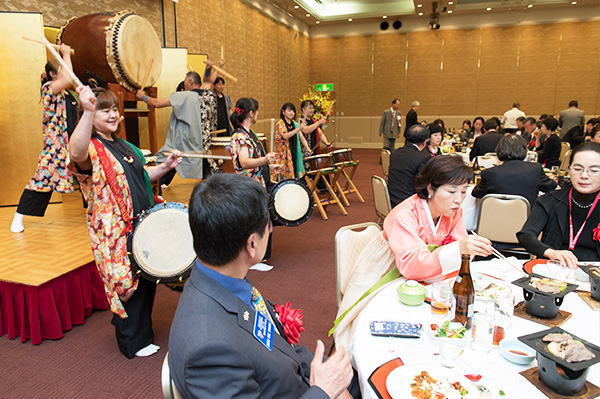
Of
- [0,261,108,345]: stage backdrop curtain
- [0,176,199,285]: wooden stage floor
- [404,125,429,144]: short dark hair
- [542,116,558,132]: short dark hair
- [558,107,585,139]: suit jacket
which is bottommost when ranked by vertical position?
[0,261,108,345]: stage backdrop curtain

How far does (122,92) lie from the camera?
416 centimetres

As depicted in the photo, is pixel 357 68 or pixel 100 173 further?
pixel 357 68

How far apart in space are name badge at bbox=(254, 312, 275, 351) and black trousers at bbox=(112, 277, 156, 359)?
160 centimetres

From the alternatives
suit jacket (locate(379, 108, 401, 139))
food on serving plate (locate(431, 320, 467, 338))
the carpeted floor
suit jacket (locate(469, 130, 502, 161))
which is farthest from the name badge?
suit jacket (locate(379, 108, 401, 139))

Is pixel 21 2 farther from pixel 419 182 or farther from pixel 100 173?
pixel 419 182

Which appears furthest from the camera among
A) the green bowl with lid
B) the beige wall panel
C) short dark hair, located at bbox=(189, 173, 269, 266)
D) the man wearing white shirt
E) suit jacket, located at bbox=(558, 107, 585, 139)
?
the man wearing white shirt

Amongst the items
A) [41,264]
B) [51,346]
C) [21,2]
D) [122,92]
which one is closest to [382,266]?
[51,346]

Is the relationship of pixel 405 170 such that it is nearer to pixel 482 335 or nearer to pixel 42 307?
pixel 482 335

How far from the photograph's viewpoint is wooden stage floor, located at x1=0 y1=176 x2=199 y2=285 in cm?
279

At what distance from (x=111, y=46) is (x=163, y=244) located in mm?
Answer: 2764

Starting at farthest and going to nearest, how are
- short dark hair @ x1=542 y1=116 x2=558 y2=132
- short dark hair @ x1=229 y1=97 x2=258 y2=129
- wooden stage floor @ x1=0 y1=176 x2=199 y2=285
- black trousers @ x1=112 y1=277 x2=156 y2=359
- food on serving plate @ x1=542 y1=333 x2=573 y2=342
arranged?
short dark hair @ x1=542 y1=116 x2=558 y2=132 → short dark hair @ x1=229 y1=97 x2=258 y2=129 → wooden stage floor @ x1=0 y1=176 x2=199 y2=285 → black trousers @ x1=112 y1=277 x2=156 y2=359 → food on serving plate @ x1=542 y1=333 x2=573 y2=342

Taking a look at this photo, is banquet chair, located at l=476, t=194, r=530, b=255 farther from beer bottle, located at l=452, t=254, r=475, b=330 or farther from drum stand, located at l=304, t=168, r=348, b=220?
drum stand, located at l=304, t=168, r=348, b=220

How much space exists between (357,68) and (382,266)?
14.9 metres

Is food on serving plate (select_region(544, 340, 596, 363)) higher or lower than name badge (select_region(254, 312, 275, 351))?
lower
